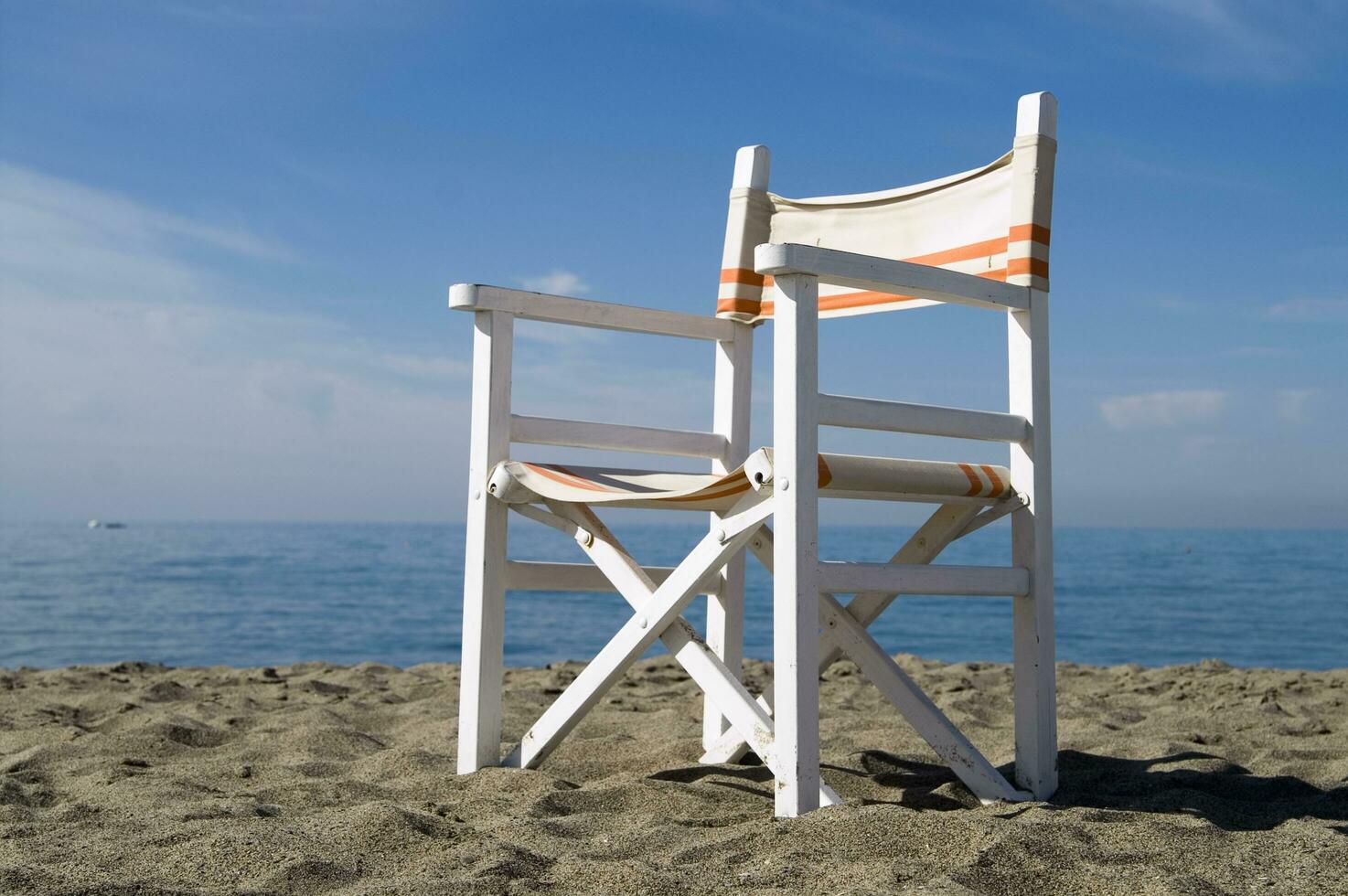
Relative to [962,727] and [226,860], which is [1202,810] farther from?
[226,860]

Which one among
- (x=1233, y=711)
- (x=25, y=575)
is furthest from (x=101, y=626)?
(x=1233, y=711)

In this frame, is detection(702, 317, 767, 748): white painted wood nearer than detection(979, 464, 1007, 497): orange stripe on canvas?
No

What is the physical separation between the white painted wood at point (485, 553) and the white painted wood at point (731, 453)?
556 millimetres

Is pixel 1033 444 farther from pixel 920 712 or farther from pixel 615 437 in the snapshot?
pixel 615 437

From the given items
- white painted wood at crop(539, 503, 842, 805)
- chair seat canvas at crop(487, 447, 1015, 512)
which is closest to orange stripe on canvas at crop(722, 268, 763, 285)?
chair seat canvas at crop(487, 447, 1015, 512)

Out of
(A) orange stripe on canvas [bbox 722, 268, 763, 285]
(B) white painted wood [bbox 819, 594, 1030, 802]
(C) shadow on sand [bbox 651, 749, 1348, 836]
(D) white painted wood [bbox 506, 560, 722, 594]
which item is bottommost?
(C) shadow on sand [bbox 651, 749, 1348, 836]

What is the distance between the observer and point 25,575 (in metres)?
21.8

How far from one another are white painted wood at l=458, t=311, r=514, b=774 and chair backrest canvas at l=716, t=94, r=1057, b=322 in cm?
65

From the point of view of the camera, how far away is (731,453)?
3.12 meters

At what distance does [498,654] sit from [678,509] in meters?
0.63

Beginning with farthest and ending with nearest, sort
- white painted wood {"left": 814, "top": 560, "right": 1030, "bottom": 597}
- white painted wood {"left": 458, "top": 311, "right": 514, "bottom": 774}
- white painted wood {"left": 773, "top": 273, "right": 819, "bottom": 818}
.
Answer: white painted wood {"left": 458, "top": 311, "right": 514, "bottom": 774}, white painted wood {"left": 814, "top": 560, "right": 1030, "bottom": 597}, white painted wood {"left": 773, "top": 273, "right": 819, "bottom": 818}

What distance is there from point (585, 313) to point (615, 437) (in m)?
0.31

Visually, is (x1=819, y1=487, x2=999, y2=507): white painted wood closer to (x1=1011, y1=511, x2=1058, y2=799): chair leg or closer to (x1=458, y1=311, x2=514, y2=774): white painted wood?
(x1=1011, y1=511, x2=1058, y2=799): chair leg

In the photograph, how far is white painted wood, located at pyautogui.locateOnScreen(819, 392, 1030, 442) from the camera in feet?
7.42
